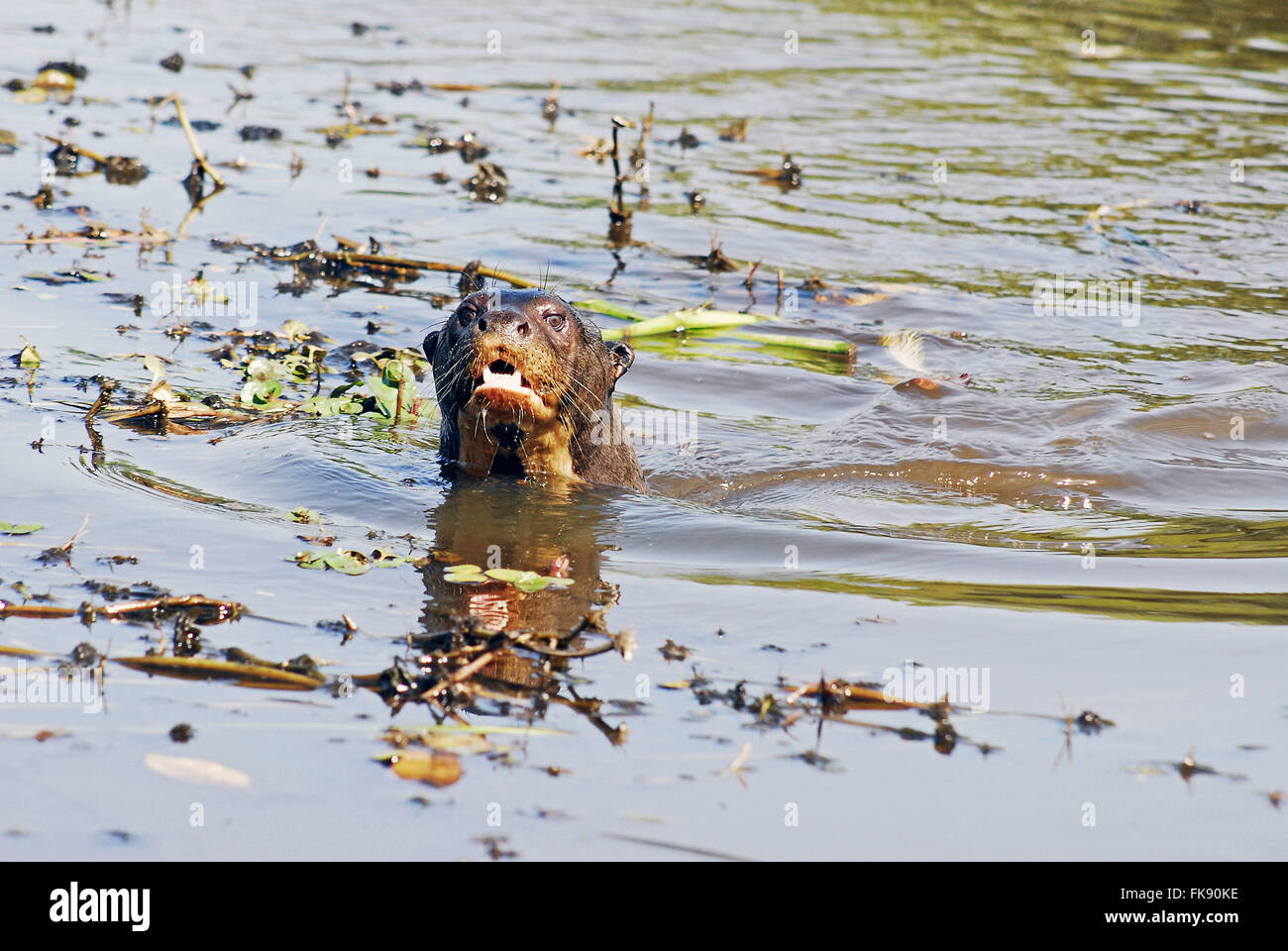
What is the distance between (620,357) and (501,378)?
3.14 ft

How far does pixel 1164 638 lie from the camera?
171 inches

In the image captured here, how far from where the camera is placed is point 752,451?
287 inches

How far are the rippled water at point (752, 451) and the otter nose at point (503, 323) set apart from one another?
2.33 ft

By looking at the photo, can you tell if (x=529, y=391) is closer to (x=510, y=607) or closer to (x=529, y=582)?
(x=529, y=582)

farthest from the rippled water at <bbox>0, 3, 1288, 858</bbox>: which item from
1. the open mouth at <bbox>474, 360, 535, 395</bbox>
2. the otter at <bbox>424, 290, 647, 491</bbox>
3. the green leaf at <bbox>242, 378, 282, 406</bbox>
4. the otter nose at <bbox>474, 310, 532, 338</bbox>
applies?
the otter nose at <bbox>474, 310, 532, 338</bbox>

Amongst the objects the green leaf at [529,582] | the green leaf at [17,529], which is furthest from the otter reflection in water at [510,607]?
the green leaf at [17,529]

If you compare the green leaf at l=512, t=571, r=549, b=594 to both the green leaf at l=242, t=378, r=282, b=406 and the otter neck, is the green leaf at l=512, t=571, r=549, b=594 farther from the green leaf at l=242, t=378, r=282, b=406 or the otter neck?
the green leaf at l=242, t=378, r=282, b=406

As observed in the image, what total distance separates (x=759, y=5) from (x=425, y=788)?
53.0ft

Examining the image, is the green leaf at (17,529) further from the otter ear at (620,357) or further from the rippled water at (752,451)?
the otter ear at (620,357)

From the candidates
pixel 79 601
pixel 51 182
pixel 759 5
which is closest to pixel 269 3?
pixel 759 5
